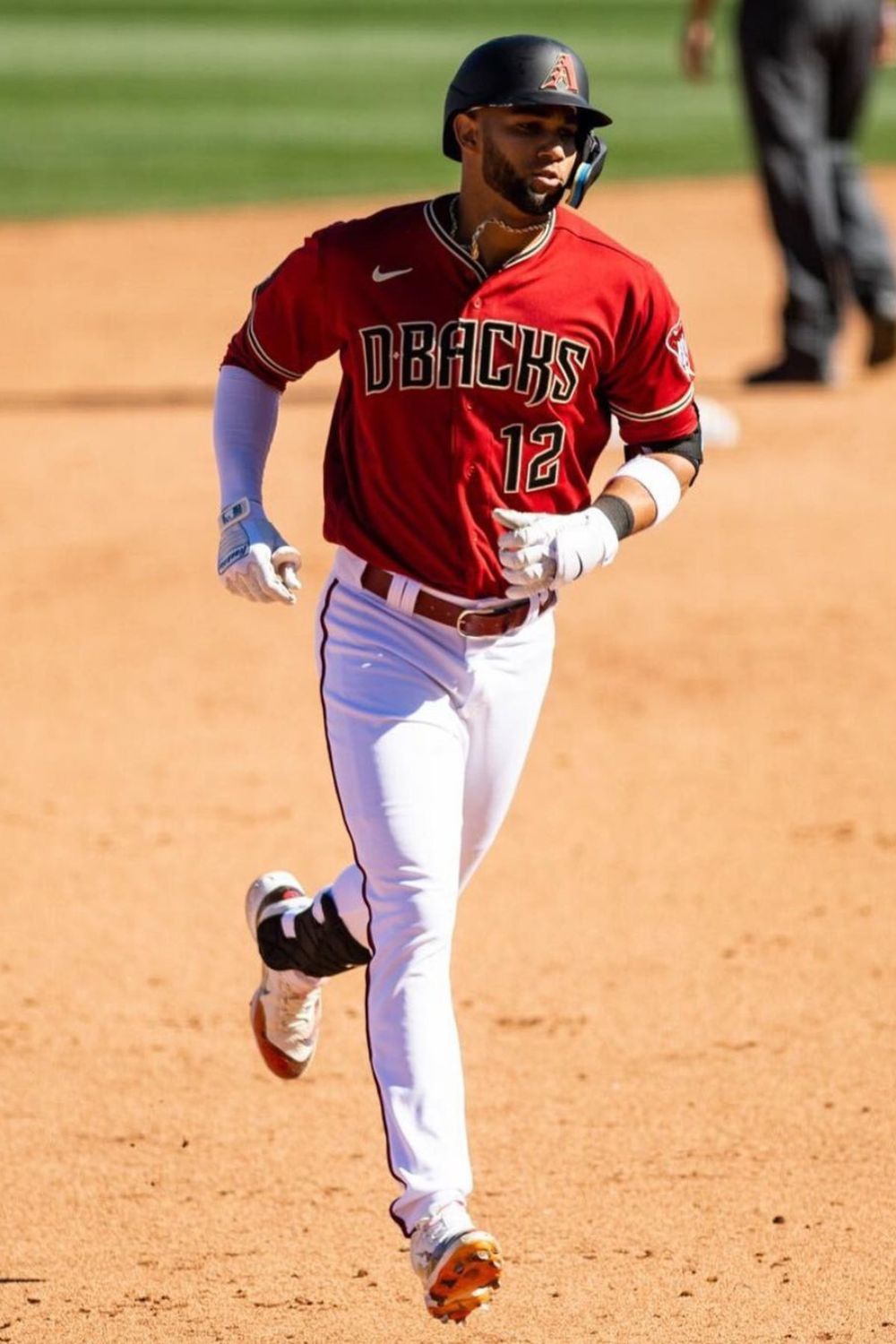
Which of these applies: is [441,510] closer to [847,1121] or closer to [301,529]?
[847,1121]

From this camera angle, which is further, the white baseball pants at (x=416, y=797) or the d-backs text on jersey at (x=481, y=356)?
the d-backs text on jersey at (x=481, y=356)

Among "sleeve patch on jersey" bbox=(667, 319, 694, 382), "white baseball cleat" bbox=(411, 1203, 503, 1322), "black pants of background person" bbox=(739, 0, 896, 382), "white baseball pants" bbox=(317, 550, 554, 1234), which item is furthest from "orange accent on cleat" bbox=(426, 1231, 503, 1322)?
"black pants of background person" bbox=(739, 0, 896, 382)

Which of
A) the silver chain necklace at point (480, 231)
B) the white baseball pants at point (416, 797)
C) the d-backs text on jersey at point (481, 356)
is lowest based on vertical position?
the white baseball pants at point (416, 797)

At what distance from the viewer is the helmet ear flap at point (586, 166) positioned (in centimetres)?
421

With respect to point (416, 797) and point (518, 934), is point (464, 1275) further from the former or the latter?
point (518, 934)

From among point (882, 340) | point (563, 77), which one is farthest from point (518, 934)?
point (882, 340)

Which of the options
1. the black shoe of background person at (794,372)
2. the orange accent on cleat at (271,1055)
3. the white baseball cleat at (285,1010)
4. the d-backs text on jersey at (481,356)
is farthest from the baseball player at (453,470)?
the black shoe of background person at (794,372)

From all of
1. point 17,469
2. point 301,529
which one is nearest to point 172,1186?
point 301,529

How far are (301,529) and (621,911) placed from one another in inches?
136

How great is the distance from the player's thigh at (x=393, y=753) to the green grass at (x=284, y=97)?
12719mm

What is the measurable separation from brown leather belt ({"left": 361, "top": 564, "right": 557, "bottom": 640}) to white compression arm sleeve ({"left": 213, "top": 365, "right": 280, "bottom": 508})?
314 millimetres

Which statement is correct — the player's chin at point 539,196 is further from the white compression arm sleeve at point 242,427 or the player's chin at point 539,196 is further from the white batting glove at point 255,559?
the white batting glove at point 255,559

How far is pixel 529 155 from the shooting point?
4.09 meters

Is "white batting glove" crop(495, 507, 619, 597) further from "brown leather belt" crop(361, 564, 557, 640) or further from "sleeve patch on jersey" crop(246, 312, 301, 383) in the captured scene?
"sleeve patch on jersey" crop(246, 312, 301, 383)
